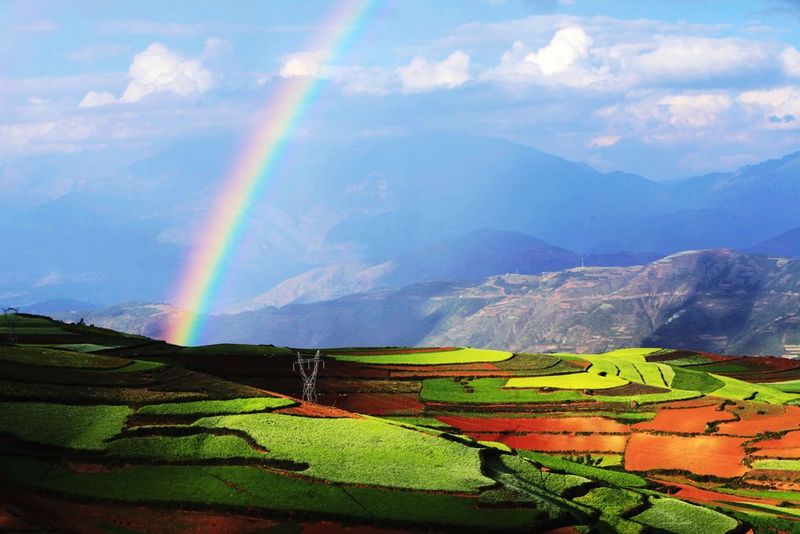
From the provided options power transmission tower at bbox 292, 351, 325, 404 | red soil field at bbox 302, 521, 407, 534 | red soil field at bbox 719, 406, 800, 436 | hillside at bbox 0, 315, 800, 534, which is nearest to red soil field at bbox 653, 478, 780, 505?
hillside at bbox 0, 315, 800, 534

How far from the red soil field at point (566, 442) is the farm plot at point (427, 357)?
996 inches

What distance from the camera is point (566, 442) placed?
182 feet

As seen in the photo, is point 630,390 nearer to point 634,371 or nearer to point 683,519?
point 634,371

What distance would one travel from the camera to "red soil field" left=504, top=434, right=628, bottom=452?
54375 millimetres

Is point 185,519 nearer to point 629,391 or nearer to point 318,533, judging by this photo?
point 318,533

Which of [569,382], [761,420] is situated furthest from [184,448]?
[569,382]

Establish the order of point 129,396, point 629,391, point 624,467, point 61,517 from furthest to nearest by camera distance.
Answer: point 629,391 < point 624,467 < point 129,396 < point 61,517

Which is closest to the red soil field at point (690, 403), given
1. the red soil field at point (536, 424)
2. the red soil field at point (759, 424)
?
the red soil field at point (759, 424)

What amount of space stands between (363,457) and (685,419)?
99.4ft

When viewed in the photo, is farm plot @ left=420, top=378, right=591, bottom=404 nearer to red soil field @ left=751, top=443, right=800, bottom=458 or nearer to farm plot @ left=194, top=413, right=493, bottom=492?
red soil field @ left=751, top=443, right=800, bottom=458

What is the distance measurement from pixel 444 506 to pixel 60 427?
1679 cm

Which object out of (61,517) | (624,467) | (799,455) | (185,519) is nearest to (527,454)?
(624,467)

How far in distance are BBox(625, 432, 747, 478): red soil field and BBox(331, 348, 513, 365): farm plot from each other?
28202mm

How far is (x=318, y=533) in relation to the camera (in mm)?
30641
